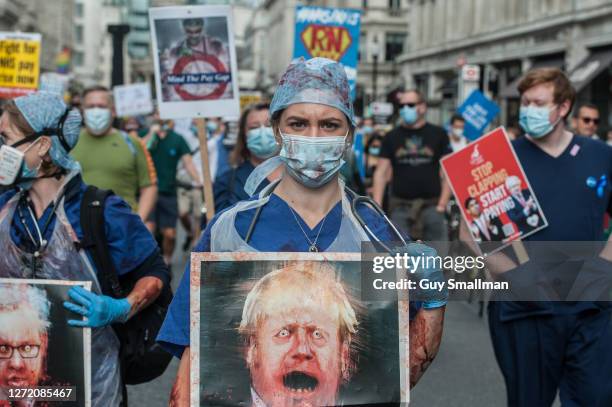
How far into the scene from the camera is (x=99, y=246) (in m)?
3.50

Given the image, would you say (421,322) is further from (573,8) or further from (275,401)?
(573,8)

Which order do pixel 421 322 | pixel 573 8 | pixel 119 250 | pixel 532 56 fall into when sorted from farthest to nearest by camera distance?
pixel 532 56
pixel 573 8
pixel 119 250
pixel 421 322

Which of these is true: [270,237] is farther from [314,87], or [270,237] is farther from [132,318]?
[132,318]

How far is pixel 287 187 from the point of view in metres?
2.92

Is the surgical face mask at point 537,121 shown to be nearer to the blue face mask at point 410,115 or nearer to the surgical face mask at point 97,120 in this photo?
the surgical face mask at point 97,120

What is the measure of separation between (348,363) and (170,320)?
55 centimetres

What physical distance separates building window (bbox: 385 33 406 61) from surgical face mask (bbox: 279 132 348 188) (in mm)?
74055

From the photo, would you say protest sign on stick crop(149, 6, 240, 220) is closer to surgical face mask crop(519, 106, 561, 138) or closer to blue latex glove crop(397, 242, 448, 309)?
surgical face mask crop(519, 106, 561, 138)

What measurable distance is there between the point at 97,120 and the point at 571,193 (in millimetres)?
3932

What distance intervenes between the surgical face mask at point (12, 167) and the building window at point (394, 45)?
241 feet

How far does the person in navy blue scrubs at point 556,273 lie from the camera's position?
430cm

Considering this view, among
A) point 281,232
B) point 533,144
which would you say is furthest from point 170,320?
point 533,144

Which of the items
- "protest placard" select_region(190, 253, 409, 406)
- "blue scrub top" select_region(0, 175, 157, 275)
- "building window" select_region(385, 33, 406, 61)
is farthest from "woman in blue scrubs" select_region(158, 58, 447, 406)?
"building window" select_region(385, 33, 406, 61)

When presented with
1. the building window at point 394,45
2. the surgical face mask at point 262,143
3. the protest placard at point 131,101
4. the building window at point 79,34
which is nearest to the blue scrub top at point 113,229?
the surgical face mask at point 262,143
